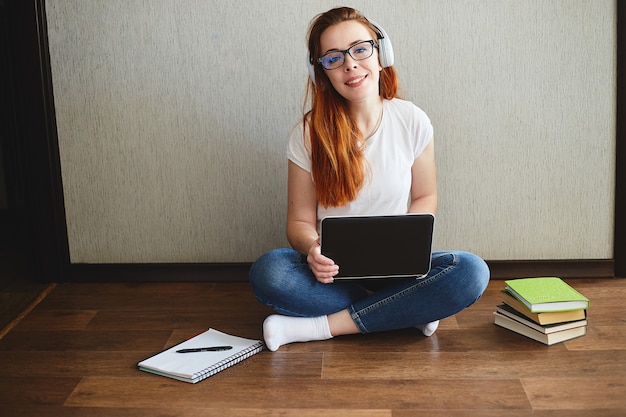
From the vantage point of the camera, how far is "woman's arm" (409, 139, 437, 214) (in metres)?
2.34

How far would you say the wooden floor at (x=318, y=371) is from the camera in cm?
185

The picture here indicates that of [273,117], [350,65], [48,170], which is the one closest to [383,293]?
[350,65]

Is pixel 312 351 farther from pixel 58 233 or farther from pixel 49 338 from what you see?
pixel 58 233

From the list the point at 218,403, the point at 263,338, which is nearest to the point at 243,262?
the point at 263,338

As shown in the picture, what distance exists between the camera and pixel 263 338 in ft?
7.41

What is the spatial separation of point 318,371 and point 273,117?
3.35 ft

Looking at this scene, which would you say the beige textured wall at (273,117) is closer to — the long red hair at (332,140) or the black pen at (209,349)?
the long red hair at (332,140)

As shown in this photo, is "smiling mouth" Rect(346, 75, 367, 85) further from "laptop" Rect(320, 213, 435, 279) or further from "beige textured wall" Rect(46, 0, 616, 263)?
"beige textured wall" Rect(46, 0, 616, 263)

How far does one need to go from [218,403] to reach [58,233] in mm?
1250

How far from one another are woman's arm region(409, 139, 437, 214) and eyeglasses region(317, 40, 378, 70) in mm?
354

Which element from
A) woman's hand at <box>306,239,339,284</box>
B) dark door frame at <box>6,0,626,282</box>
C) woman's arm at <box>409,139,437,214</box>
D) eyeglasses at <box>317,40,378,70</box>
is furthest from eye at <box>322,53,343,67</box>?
dark door frame at <box>6,0,626,282</box>

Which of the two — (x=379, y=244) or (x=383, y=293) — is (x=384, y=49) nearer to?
(x=379, y=244)

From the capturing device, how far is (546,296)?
7.18 feet

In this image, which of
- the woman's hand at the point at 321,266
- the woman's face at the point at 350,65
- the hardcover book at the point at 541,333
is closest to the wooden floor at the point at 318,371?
the hardcover book at the point at 541,333
